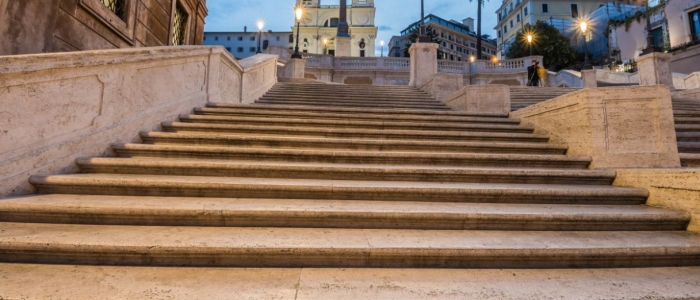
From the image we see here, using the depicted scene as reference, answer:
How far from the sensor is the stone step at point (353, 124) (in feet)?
18.6

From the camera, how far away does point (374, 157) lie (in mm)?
4516

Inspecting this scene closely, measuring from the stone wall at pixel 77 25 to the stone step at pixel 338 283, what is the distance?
3731 millimetres

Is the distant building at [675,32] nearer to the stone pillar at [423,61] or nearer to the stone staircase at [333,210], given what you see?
the stone pillar at [423,61]

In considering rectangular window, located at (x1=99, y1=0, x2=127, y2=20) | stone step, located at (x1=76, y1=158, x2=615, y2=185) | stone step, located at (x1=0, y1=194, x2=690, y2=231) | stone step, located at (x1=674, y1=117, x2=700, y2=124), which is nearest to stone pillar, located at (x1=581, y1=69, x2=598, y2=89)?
stone step, located at (x1=674, y1=117, x2=700, y2=124)

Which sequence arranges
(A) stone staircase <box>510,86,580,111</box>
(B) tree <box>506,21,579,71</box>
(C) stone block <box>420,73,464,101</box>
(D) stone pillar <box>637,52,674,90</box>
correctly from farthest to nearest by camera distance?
(B) tree <box>506,21,579,71</box> → (D) stone pillar <box>637,52,674,90</box> → (C) stone block <box>420,73,464,101</box> → (A) stone staircase <box>510,86,580,111</box>

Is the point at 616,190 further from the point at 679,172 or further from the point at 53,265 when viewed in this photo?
the point at 53,265

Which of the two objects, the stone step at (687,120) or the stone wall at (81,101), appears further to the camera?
the stone step at (687,120)

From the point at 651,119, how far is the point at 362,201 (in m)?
4.25

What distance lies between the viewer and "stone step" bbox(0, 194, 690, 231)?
9.11 ft

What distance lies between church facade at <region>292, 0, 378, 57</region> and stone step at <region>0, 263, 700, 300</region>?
5402 cm

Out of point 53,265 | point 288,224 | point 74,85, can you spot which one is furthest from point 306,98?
point 53,265

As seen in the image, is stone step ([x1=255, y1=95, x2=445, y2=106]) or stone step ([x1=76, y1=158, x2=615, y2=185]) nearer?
stone step ([x1=76, y1=158, x2=615, y2=185])

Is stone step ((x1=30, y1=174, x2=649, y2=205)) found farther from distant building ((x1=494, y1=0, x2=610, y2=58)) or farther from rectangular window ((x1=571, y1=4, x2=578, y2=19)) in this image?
rectangular window ((x1=571, y1=4, x2=578, y2=19))

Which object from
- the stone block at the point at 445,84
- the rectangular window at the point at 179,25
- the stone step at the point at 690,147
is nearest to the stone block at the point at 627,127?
the stone step at the point at 690,147
